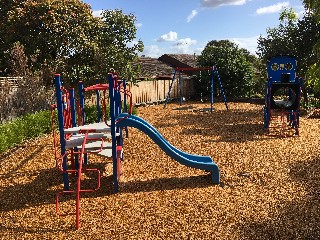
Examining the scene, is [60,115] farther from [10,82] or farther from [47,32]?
[47,32]

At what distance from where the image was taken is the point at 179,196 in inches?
243

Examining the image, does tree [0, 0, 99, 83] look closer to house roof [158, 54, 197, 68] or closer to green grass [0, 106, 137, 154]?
green grass [0, 106, 137, 154]

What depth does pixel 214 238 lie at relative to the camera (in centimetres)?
465

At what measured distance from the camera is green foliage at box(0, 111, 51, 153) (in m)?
10.0

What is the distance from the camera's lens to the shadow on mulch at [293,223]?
4684 mm

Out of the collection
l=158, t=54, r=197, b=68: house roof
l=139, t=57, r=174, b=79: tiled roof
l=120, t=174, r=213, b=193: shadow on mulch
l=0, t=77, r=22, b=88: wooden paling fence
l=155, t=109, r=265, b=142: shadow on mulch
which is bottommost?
l=120, t=174, r=213, b=193: shadow on mulch

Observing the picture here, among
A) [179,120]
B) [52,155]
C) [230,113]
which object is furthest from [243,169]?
[230,113]

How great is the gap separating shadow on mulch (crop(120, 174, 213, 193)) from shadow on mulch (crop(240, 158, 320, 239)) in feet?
5.74

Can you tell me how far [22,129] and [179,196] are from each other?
7094mm

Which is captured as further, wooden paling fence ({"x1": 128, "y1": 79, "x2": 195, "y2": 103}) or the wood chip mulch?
wooden paling fence ({"x1": 128, "y1": 79, "x2": 195, "y2": 103})

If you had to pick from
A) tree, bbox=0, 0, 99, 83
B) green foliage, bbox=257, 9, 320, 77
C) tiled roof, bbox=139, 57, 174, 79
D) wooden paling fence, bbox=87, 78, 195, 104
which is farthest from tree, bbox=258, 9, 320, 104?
tiled roof, bbox=139, 57, 174, 79

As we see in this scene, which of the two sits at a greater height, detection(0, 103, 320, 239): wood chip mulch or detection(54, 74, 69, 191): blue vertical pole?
detection(54, 74, 69, 191): blue vertical pole

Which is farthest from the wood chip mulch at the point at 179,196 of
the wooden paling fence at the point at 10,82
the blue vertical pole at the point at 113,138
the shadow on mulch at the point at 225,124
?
the wooden paling fence at the point at 10,82

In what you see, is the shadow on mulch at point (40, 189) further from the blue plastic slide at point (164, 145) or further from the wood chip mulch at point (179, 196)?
the blue plastic slide at point (164, 145)
